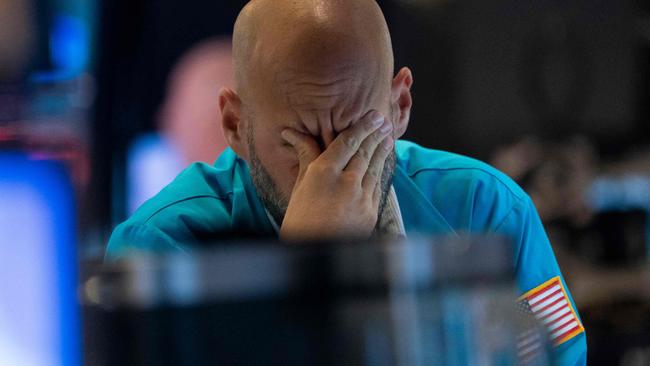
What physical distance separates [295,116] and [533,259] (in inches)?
14.6

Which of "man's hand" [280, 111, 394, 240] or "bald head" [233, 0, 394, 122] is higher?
"bald head" [233, 0, 394, 122]

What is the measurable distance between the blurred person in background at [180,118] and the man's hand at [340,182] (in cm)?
194

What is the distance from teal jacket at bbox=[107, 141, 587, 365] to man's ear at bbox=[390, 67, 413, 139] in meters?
0.09

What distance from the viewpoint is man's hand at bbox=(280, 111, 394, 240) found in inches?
43.1

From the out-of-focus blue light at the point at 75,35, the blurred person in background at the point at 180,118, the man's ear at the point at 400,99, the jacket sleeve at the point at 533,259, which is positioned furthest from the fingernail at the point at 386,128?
the blurred person in background at the point at 180,118

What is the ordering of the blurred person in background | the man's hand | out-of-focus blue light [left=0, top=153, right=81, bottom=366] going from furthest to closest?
the blurred person in background
the man's hand
out-of-focus blue light [left=0, top=153, right=81, bottom=366]

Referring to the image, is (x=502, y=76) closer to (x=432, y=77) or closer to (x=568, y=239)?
(x=432, y=77)

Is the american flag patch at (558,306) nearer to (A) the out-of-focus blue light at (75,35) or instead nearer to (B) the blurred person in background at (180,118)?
(A) the out-of-focus blue light at (75,35)

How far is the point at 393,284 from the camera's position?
0.52 m

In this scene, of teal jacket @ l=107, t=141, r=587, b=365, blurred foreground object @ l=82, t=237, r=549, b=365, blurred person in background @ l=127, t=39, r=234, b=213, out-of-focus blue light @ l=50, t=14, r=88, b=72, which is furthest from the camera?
blurred person in background @ l=127, t=39, r=234, b=213

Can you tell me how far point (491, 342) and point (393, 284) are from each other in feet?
0.19

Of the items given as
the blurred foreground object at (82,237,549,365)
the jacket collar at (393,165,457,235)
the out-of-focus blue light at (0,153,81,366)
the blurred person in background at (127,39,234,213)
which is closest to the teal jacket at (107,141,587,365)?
the jacket collar at (393,165,457,235)

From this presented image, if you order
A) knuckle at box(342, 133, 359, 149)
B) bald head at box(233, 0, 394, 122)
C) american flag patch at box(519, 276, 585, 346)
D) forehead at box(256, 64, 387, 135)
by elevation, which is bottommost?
american flag patch at box(519, 276, 585, 346)

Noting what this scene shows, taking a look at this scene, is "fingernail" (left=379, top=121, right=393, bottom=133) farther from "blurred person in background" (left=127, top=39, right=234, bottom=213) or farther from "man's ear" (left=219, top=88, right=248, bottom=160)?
"blurred person in background" (left=127, top=39, right=234, bottom=213)
